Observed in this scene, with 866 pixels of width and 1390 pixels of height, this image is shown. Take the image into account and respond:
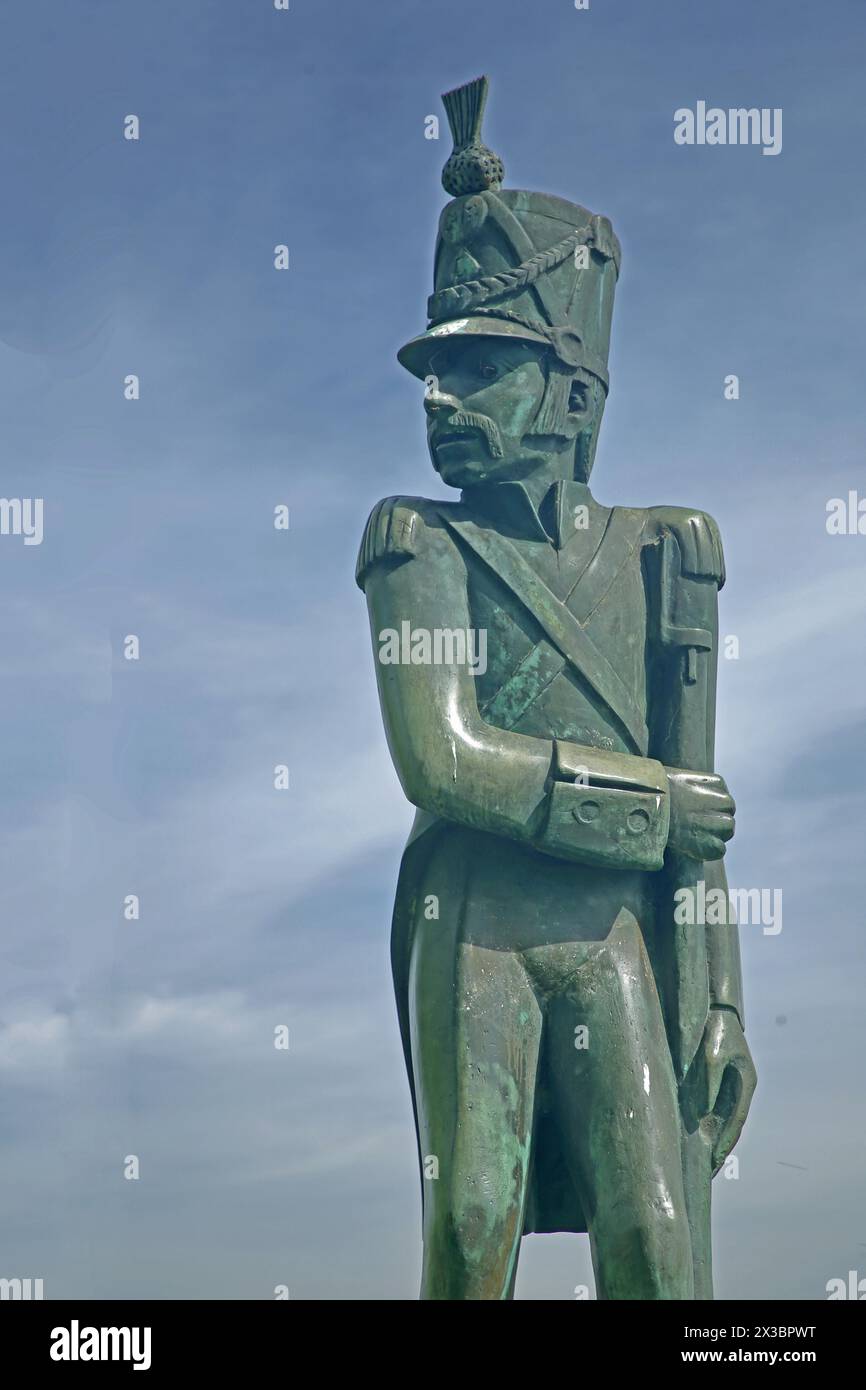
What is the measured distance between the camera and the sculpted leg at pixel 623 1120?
9445 mm

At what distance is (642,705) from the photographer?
10531mm

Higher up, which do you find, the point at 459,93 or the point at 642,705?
the point at 459,93

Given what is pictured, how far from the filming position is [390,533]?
10.1 m

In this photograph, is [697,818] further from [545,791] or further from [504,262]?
[504,262]

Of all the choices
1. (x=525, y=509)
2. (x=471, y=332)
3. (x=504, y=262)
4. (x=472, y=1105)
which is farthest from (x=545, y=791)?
(x=504, y=262)

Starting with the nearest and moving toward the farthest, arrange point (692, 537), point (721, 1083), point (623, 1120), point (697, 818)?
point (623, 1120) < point (697, 818) < point (721, 1083) < point (692, 537)

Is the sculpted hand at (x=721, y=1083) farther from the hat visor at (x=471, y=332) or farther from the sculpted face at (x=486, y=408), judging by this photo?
the hat visor at (x=471, y=332)

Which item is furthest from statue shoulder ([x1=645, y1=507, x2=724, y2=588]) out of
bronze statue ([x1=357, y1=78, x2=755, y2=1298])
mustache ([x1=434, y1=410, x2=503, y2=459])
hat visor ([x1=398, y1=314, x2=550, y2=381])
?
hat visor ([x1=398, y1=314, x2=550, y2=381])

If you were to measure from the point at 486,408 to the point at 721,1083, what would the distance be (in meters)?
3.70

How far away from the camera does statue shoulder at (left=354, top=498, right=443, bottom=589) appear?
10094mm
